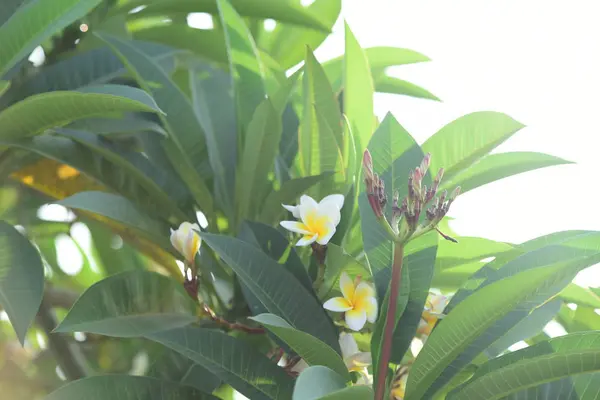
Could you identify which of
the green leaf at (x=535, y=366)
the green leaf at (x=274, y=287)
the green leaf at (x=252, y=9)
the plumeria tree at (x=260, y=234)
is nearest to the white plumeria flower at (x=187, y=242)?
the plumeria tree at (x=260, y=234)

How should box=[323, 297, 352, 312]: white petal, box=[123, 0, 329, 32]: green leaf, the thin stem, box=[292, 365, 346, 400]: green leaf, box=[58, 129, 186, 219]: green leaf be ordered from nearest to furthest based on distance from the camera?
1. box=[292, 365, 346, 400]: green leaf
2. the thin stem
3. box=[323, 297, 352, 312]: white petal
4. box=[58, 129, 186, 219]: green leaf
5. box=[123, 0, 329, 32]: green leaf

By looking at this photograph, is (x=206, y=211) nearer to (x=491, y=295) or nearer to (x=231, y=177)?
(x=231, y=177)

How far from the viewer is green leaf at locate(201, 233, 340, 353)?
798 mm

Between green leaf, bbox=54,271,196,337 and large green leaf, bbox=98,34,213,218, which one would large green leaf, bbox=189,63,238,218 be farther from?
green leaf, bbox=54,271,196,337

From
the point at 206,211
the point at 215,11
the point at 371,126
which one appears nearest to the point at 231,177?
the point at 206,211

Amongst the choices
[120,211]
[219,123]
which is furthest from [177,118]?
[120,211]

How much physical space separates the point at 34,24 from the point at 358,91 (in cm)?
41

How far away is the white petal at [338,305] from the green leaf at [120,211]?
0.94 ft

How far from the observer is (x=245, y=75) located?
1.09 meters

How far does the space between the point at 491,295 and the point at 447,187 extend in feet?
0.87

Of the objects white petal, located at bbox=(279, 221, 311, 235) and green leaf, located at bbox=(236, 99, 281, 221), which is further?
green leaf, located at bbox=(236, 99, 281, 221)

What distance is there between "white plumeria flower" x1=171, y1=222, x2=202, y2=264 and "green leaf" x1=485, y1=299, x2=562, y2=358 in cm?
36

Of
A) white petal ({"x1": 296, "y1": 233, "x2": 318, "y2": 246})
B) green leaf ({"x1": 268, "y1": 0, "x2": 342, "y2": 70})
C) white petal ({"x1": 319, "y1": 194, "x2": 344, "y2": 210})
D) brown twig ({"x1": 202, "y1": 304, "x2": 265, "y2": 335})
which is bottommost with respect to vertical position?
brown twig ({"x1": 202, "y1": 304, "x2": 265, "y2": 335})

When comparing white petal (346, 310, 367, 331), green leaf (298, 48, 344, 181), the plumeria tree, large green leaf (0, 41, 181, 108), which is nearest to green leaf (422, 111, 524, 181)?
the plumeria tree
